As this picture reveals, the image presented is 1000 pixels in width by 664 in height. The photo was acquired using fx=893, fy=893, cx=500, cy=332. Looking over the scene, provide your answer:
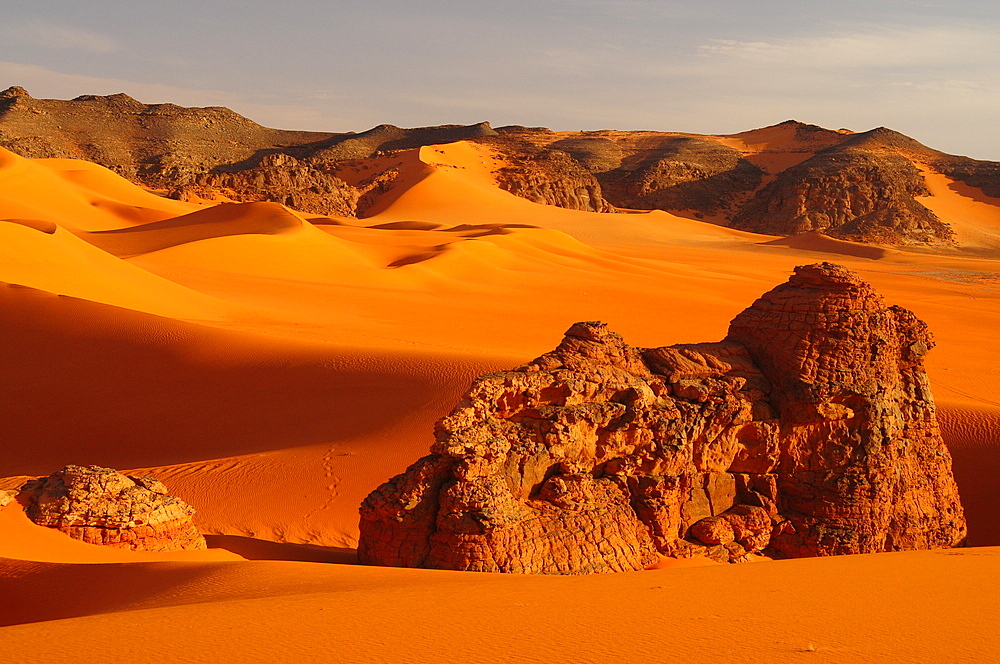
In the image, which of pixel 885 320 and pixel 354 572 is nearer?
pixel 354 572

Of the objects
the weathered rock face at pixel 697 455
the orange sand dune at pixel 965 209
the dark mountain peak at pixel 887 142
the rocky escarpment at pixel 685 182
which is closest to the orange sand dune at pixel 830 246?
the orange sand dune at pixel 965 209

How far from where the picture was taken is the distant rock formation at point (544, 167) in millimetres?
65375

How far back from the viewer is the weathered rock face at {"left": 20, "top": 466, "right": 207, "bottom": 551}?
715cm

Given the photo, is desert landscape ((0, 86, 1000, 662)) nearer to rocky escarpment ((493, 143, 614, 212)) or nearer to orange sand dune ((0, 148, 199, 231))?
orange sand dune ((0, 148, 199, 231))

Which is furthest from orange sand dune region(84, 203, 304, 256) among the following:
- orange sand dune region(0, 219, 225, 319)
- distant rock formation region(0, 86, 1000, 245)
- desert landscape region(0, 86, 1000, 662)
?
distant rock formation region(0, 86, 1000, 245)

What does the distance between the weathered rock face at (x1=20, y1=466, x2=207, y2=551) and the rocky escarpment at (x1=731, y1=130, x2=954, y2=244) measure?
→ 2532 inches

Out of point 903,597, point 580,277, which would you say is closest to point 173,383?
point 903,597

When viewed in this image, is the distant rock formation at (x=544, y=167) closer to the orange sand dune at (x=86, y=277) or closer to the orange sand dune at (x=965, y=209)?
the orange sand dune at (x=965, y=209)

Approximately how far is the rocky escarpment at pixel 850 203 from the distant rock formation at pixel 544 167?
0.38 feet

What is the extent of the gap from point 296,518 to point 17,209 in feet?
122

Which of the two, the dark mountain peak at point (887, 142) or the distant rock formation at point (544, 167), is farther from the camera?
the dark mountain peak at point (887, 142)

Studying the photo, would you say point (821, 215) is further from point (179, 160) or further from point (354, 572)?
point (354, 572)

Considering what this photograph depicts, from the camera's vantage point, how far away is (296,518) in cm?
978

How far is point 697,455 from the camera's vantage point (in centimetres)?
793
